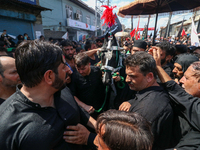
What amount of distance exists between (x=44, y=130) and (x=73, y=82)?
1.47 m

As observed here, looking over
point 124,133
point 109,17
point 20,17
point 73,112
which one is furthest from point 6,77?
point 20,17

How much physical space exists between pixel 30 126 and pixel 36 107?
0.16 m

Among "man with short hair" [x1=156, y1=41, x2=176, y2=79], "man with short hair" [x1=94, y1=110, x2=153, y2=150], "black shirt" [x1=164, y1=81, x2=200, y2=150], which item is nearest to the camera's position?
"man with short hair" [x1=94, y1=110, x2=153, y2=150]

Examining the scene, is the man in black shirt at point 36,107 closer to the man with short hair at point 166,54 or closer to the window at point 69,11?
the man with short hair at point 166,54

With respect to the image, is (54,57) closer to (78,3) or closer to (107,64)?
(107,64)

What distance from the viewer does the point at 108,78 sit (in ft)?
7.53

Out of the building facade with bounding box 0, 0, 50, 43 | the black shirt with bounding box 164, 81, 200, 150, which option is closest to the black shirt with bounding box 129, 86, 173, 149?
the black shirt with bounding box 164, 81, 200, 150

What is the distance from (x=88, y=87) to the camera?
8.07 ft

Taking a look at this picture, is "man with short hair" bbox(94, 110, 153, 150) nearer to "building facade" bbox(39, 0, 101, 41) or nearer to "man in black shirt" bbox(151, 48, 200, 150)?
"man in black shirt" bbox(151, 48, 200, 150)

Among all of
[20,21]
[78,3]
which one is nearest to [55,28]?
[78,3]

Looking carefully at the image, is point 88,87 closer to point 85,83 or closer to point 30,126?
point 85,83

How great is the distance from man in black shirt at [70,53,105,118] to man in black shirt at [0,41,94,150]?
3.82 feet

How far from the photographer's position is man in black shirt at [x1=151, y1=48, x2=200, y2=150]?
1.06 meters

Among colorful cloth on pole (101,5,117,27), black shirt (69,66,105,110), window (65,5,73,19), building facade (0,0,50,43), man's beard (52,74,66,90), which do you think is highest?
window (65,5,73,19)
